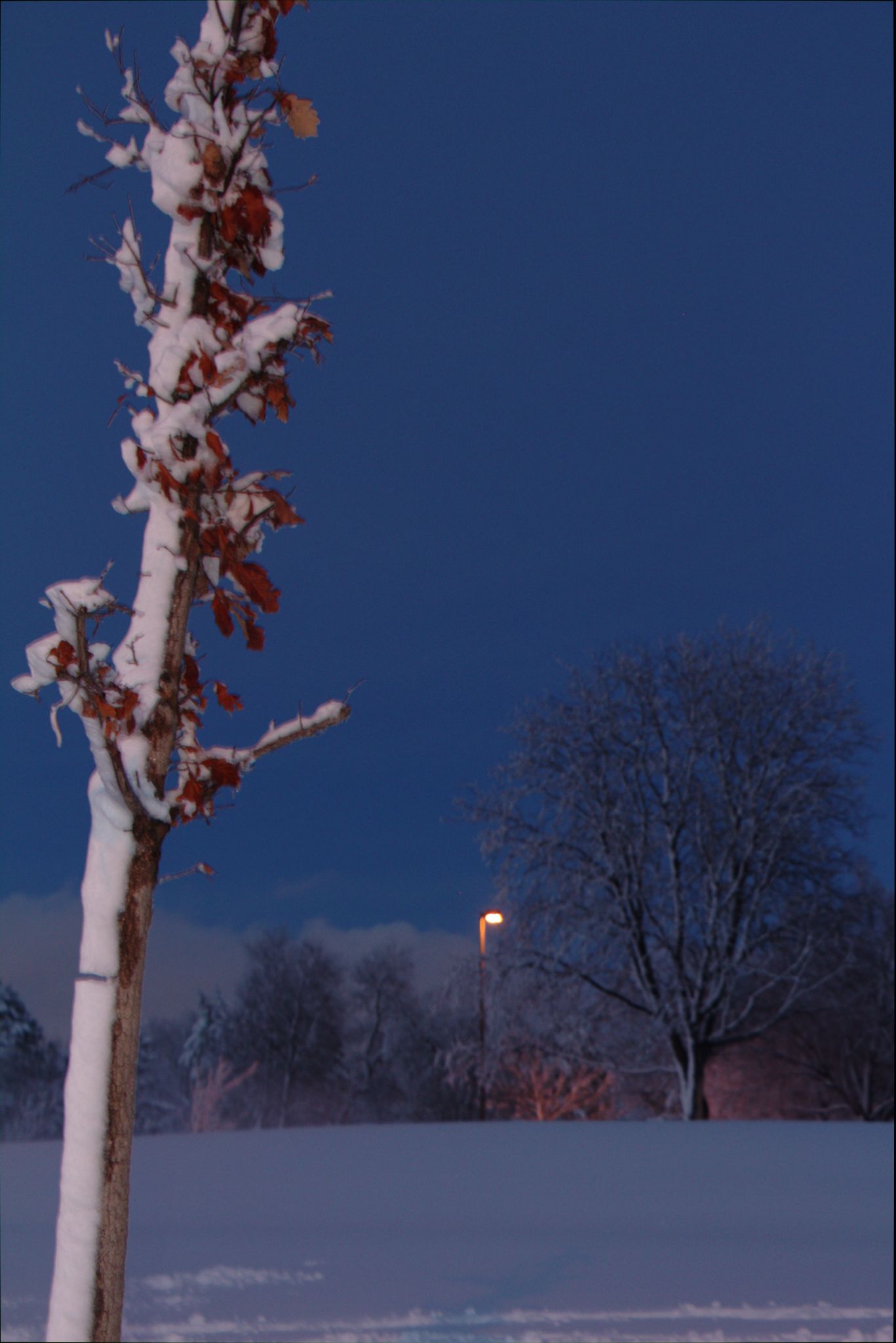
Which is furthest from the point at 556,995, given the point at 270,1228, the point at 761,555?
the point at 761,555

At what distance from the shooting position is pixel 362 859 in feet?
62.1

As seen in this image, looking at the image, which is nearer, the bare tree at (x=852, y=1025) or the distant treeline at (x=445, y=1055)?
the distant treeline at (x=445, y=1055)

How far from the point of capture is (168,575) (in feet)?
10.1

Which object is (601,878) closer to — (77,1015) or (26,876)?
(26,876)

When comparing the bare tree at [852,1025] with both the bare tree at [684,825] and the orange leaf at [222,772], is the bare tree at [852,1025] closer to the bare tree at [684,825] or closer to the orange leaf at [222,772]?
the bare tree at [684,825]

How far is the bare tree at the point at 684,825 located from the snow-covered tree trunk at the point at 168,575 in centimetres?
1065

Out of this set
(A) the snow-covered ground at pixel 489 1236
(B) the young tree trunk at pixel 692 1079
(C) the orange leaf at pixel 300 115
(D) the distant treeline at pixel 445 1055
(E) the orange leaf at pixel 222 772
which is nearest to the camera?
(E) the orange leaf at pixel 222 772

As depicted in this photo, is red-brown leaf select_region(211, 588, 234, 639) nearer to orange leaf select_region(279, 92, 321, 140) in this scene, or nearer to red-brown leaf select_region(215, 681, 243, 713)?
red-brown leaf select_region(215, 681, 243, 713)

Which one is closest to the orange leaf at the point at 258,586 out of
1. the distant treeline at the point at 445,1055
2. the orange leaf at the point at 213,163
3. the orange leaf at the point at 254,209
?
the orange leaf at the point at 254,209

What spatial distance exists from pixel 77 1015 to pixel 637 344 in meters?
34.5

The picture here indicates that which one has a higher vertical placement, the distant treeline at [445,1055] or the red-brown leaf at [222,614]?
the red-brown leaf at [222,614]

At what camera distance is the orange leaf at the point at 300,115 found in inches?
128

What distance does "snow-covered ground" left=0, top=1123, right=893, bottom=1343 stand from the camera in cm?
431

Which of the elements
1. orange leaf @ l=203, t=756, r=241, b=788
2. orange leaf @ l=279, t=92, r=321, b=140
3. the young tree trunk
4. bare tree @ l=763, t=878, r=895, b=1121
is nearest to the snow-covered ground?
orange leaf @ l=203, t=756, r=241, b=788
